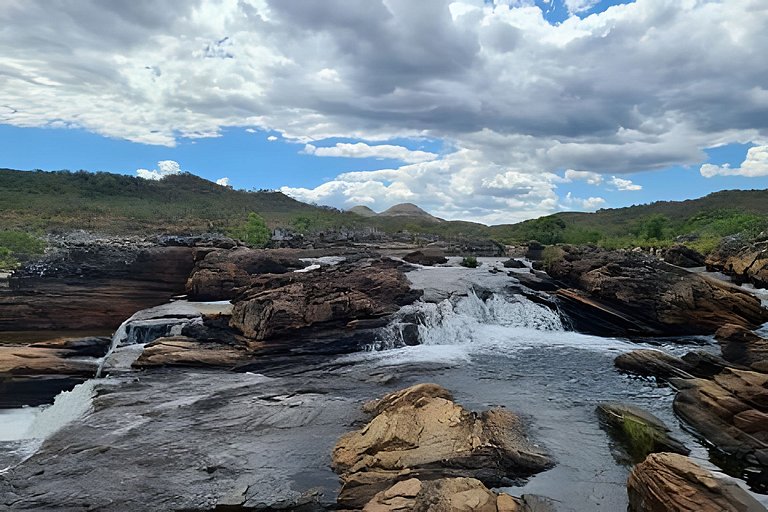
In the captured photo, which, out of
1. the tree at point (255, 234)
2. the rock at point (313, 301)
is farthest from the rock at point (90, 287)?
the tree at point (255, 234)

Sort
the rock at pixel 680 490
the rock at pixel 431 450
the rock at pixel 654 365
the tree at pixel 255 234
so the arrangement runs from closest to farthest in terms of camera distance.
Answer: the rock at pixel 680 490
the rock at pixel 431 450
the rock at pixel 654 365
the tree at pixel 255 234

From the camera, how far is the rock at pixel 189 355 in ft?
54.2

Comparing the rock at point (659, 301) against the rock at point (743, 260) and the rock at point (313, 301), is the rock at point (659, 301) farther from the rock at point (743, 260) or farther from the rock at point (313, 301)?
the rock at point (743, 260)

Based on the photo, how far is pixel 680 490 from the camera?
7.12 metres

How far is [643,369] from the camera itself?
1547cm

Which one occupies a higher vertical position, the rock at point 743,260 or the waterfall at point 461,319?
the rock at point 743,260

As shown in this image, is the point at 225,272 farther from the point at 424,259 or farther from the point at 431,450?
the point at 431,450

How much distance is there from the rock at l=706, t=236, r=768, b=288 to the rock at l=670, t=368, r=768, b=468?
22527 mm

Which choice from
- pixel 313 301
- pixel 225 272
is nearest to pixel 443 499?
pixel 313 301

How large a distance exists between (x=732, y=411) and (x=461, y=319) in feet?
40.1

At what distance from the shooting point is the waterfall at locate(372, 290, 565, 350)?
19.8m

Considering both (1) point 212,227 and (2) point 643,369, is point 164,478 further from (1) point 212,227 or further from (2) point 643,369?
(1) point 212,227

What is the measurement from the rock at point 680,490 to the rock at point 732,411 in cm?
306

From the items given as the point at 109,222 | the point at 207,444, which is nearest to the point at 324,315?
the point at 207,444
